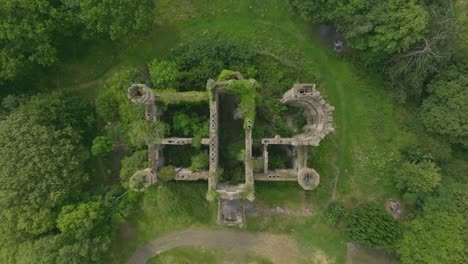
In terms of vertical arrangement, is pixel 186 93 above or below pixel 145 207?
above

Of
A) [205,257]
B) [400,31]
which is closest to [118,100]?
[205,257]

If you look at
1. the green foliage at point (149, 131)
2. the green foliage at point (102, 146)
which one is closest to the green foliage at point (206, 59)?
the green foliage at point (149, 131)

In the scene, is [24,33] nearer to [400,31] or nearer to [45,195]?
[45,195]

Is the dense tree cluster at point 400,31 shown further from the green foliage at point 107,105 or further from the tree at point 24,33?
the tree at point 24,33

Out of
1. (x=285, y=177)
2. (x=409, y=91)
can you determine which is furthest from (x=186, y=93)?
(x=409, y=91)

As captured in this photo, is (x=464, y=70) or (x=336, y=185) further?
(x=336, y=185)

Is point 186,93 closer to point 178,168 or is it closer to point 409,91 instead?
point 178,168
